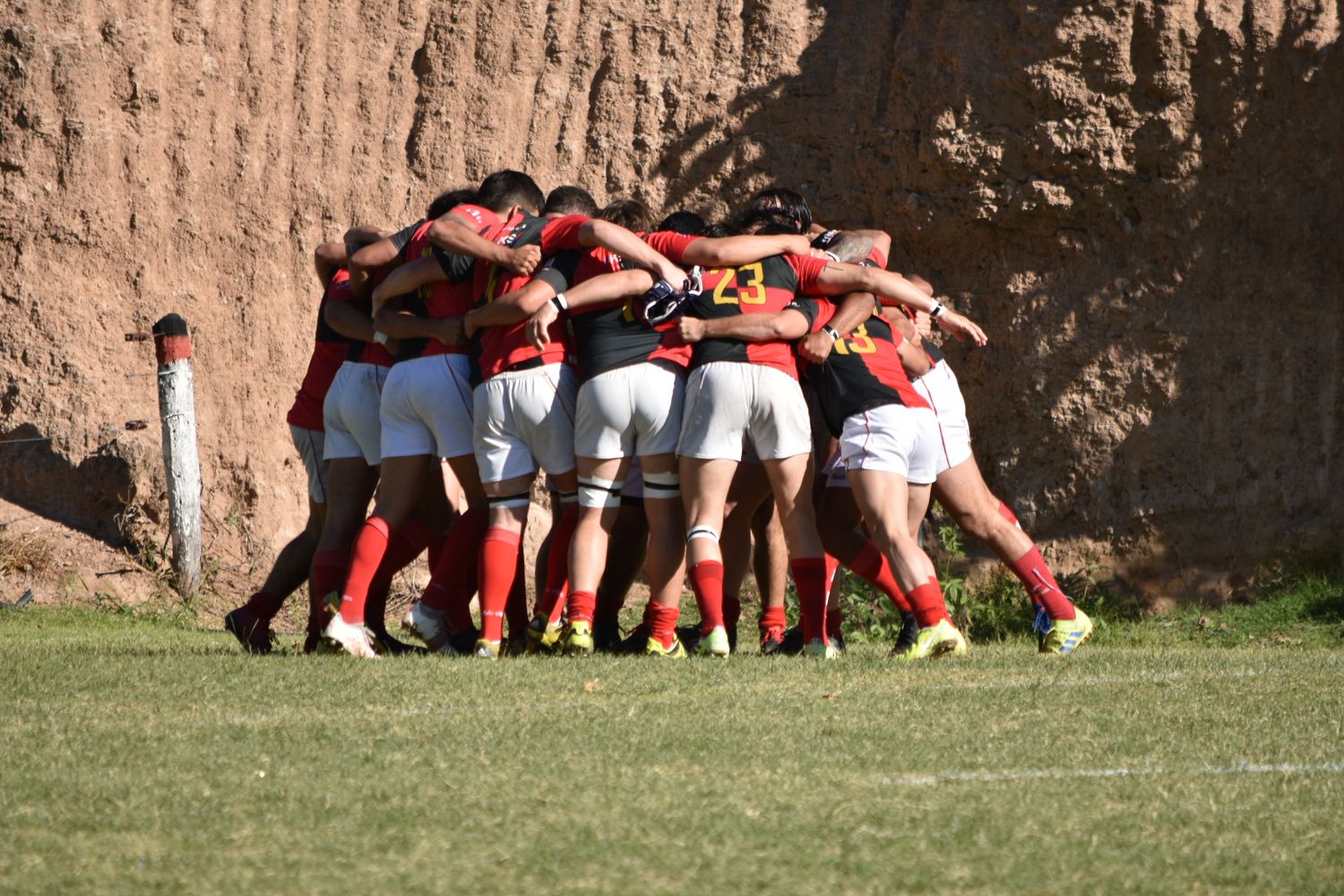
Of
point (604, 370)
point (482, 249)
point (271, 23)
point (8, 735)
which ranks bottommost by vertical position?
point (8, 735)

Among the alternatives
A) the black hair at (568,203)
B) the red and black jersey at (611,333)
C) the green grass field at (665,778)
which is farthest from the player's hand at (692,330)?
the green grass field at (665,778)

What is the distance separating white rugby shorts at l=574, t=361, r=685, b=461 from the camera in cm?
668

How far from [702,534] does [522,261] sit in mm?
1488

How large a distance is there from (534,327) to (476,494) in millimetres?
973

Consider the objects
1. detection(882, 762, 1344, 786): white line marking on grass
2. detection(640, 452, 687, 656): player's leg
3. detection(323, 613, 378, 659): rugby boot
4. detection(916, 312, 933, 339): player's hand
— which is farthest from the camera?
detection(916, 312, 933, 339): player's hand

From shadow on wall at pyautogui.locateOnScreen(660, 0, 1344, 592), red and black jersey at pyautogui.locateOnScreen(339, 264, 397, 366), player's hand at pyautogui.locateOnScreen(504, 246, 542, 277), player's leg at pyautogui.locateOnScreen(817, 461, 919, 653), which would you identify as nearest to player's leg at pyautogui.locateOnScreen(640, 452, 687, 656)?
player's leg at pyautogui.locateOnScreen(817, 461, 919, 653)

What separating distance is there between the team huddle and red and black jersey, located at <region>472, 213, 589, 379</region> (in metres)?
0.01

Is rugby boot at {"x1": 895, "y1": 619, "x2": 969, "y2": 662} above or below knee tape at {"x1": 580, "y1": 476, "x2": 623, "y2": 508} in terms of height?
below

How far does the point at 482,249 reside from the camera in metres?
6.80

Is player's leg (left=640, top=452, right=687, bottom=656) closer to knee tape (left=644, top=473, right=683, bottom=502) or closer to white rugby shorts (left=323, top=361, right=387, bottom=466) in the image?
knee tape (left=644, top=473, right=683, bottom=502)

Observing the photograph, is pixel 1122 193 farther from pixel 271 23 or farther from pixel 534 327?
pixel 271 23

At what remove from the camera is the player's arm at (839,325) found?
687 cm

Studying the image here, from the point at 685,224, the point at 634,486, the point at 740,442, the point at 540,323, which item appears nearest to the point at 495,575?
the point at 634,486

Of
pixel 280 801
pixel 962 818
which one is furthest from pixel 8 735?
pixel 962 818
